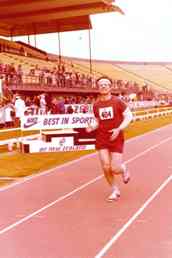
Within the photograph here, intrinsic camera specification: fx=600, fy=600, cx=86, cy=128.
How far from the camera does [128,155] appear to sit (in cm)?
1716

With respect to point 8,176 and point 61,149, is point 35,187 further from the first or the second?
point 61,149

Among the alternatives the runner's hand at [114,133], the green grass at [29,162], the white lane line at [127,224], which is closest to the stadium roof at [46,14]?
the green grass at [29,162]

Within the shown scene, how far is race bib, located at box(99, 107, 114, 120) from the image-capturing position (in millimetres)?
9539

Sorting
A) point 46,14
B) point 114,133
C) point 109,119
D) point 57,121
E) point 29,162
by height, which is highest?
point 46,14

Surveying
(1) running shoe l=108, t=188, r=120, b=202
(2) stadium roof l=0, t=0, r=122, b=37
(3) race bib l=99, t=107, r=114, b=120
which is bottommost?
(1) running shoe l=108, t=188, r=120, b=202

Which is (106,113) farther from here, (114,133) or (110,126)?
(114,133)

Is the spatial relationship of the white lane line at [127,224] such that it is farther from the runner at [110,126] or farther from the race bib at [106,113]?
the race bib at [106,113]

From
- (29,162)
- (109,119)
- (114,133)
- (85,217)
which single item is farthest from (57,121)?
(85,217)

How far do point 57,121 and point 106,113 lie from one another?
470 inches

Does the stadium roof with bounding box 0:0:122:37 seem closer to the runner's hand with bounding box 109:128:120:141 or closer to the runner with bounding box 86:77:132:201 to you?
the runner with bounding box 86:77:132:201

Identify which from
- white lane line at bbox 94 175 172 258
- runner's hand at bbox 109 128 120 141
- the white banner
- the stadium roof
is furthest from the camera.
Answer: the stadium roof

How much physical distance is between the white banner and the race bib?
11046mm

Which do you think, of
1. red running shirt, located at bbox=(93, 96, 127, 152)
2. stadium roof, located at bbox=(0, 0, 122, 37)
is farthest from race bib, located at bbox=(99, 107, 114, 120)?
stadium roof, located at bbox=(0, 0, 122, 37)

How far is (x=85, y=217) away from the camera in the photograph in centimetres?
816
